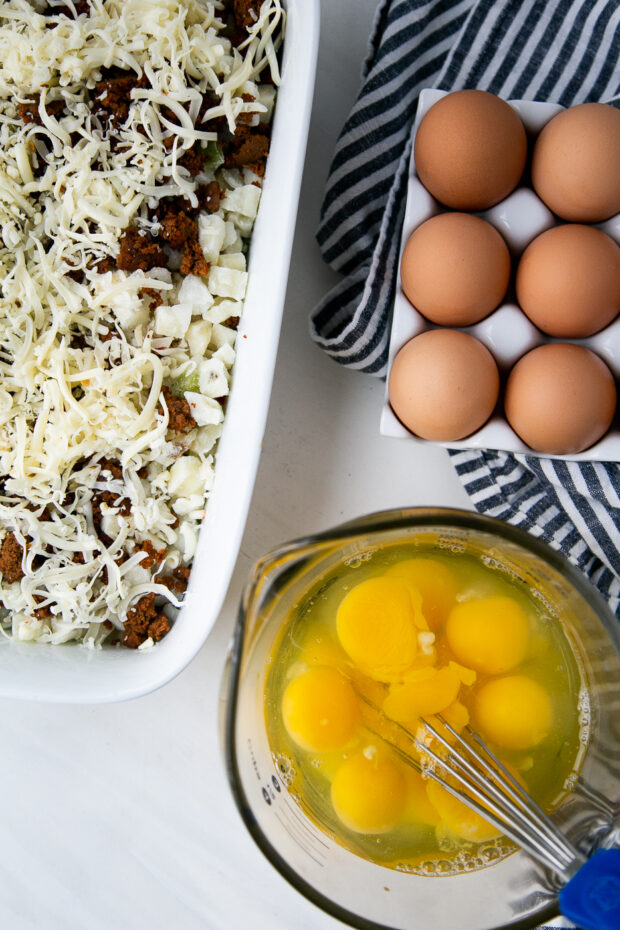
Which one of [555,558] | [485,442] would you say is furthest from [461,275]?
[555,558]

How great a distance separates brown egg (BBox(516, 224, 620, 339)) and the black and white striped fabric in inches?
6.8

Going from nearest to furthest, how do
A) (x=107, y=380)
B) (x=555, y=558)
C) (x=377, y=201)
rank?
(x=555, y=558) → (x=107, y=380) → (x=377, y=201)

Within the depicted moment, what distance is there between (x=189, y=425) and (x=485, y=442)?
0.34 metres

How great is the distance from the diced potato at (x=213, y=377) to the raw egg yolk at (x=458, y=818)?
47 cm

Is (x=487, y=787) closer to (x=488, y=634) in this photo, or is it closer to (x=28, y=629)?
(x=488, y=634)

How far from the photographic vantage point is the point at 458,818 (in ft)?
2.65

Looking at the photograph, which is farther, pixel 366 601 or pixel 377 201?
pixel 377 201

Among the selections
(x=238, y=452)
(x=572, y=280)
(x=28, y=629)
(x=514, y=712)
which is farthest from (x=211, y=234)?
(x=514, y=712)

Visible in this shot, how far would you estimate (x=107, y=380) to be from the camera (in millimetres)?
900

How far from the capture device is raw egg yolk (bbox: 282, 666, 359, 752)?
82cm

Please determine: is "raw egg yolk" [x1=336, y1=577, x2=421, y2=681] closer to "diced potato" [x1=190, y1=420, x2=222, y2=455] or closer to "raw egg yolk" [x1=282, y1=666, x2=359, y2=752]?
"raw egg yolk" [x1=282, y1=666, x2=359, y2=752]

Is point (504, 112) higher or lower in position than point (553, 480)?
higher

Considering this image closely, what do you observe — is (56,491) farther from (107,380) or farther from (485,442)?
(485,442)

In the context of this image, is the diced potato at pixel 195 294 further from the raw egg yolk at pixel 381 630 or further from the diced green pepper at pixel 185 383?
the raw egg yolk at pixel 381 630
